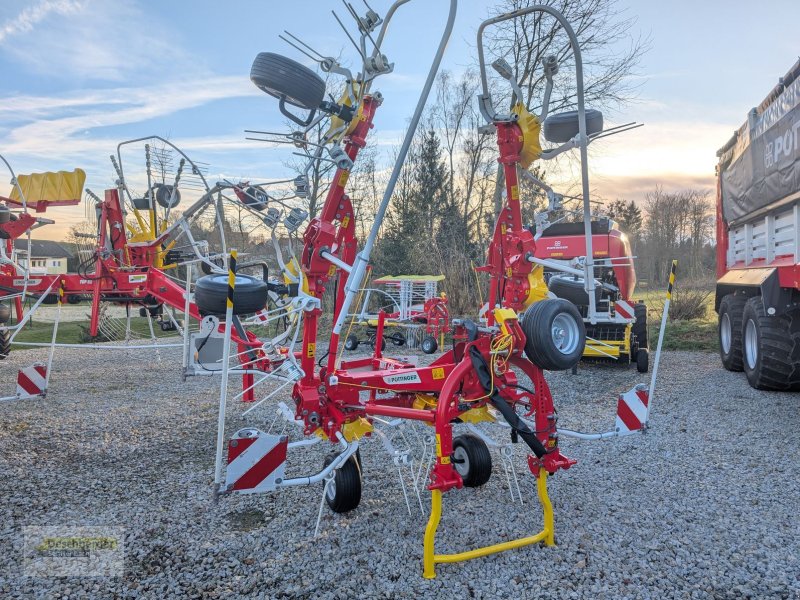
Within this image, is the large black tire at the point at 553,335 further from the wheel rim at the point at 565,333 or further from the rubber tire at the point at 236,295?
the rubber tire at the point at 236,295

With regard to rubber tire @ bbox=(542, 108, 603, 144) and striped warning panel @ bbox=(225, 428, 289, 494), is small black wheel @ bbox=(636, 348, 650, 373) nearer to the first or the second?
rubber tire @ bbox=(542, 108, 603, 144)

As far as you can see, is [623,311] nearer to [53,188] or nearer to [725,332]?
[725,332]

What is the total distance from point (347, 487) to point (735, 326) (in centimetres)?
719

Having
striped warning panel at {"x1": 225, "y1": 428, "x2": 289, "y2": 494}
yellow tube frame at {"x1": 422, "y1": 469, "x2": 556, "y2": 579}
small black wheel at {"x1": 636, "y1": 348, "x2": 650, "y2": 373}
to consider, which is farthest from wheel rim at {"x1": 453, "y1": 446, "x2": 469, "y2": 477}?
small black wheel at {"x1": 636, "y1": 348, "x2": 650, "y2": 373}

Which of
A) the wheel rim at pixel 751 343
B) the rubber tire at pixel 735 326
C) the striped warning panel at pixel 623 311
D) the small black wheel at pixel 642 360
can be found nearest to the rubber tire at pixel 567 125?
the wheel rim at pixel 751 343

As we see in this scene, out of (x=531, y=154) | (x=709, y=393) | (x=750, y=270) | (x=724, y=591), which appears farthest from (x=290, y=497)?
(x=750, y=270)

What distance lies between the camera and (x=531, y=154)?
13.7 feet

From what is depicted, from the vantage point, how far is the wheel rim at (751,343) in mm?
7316

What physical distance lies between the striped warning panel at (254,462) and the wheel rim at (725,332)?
26.4 feet

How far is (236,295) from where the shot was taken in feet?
13.0

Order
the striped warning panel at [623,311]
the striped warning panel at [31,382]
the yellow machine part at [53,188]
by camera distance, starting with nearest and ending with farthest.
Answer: the striped warning panel at [31,382] → the yellow machine part at [53,188] → the striped warning panel at [623,311]

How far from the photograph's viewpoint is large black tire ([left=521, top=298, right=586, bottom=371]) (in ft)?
11.1

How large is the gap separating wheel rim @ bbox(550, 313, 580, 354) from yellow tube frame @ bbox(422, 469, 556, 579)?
33.8 inches

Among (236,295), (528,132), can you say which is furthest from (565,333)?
(236,295)
